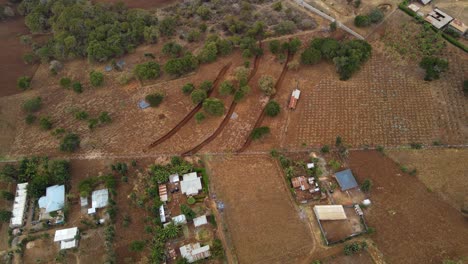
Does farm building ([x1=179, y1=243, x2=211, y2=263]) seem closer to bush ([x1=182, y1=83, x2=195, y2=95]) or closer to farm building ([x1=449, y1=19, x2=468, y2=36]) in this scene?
bush ([x1=182, y1=83, x2=195, y2=95])

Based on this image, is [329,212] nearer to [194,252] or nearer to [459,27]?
[194,252]

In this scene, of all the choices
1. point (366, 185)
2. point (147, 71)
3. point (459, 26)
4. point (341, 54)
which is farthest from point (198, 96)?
point (459, 26)

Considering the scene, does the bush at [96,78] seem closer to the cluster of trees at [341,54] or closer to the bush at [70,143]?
the bush at [70,143]

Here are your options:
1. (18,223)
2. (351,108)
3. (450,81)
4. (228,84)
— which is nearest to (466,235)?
(351,108)

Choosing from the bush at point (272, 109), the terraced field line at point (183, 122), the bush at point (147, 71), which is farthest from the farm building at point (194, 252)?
the bush at point (147, 71)

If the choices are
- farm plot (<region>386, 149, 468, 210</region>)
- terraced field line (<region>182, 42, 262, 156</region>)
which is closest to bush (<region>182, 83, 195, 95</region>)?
terraced field line (<region>182, 42, 262, 156</region>)
